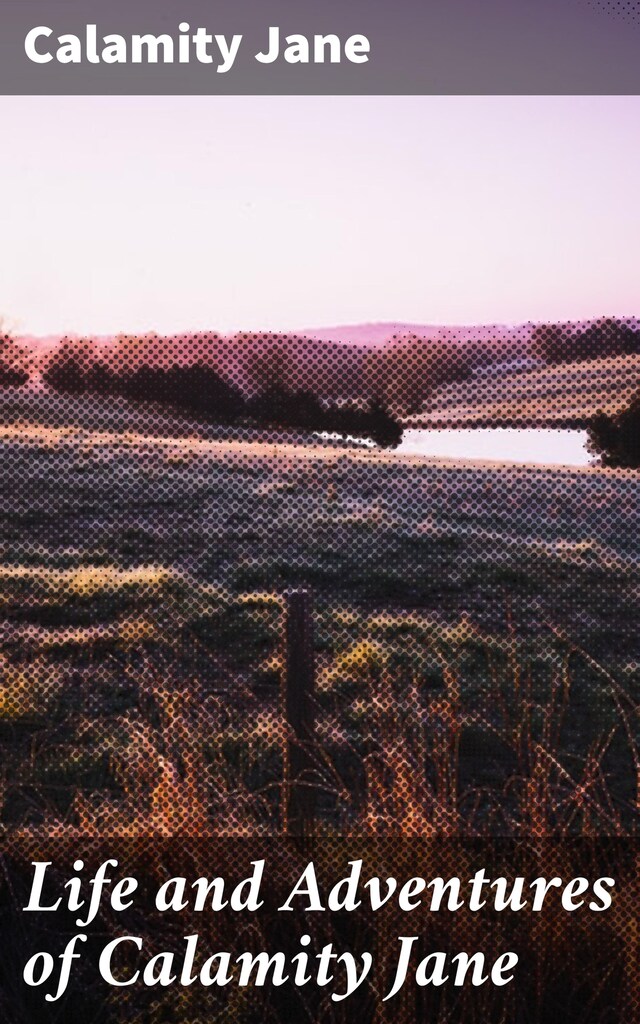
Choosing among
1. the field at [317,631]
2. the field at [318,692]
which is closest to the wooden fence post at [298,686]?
the field at [318,692]

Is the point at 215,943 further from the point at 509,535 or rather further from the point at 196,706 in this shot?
the point at 509,535

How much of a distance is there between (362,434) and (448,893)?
1.56 m

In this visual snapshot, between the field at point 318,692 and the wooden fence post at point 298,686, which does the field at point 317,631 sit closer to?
the field at point 318,692

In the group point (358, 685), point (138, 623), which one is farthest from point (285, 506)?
point (358, 685)

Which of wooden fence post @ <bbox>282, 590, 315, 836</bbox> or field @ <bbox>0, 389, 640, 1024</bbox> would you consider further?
wooden fence post @ <bbox>282, 590, 315, 836</bbox>

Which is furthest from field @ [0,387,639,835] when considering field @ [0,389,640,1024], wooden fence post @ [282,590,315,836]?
wooden fence post @ [282,590,315,836]

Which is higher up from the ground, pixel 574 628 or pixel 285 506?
pixel 285 506

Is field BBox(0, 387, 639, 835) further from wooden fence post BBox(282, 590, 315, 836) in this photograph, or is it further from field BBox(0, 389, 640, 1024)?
wooden fence post BBox(282, 590, 315, 836)

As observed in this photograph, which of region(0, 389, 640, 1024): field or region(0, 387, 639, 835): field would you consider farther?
region(0, 387, 639, 835): field

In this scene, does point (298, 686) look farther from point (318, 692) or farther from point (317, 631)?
point (317, 631)

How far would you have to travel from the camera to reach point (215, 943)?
3516 mm


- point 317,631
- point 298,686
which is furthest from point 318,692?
point 298,686

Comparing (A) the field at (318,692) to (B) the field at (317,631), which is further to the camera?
(B) the field at (317,631)

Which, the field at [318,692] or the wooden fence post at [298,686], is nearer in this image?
the field at [318,692]
